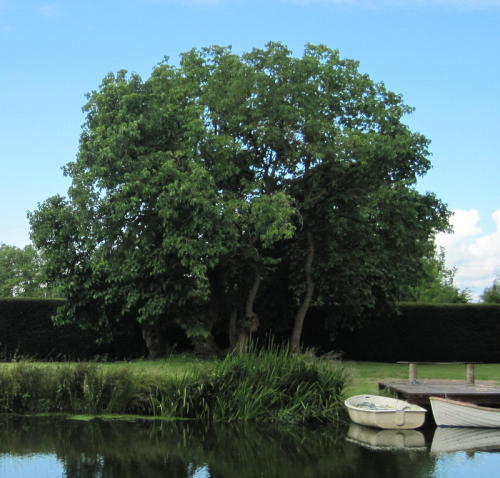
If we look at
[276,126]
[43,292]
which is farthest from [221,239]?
[43,292]

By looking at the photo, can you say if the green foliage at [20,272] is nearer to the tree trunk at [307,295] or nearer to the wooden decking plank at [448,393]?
the tree trunk at [307,295]

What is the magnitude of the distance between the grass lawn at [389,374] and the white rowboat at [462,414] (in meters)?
1.81

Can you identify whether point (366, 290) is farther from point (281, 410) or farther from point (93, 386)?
point (93, 386)

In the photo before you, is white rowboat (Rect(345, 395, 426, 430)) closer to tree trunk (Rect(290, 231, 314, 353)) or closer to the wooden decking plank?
the wooden decking plank

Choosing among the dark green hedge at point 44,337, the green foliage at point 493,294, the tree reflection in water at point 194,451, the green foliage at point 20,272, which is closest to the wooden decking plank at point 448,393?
the tree reflection in water at point 194,451

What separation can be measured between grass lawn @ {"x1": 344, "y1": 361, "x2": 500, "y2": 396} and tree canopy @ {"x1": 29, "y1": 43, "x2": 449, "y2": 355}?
7.28 feet

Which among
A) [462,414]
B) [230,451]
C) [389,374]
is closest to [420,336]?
[389,374]

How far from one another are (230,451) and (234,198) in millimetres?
9000

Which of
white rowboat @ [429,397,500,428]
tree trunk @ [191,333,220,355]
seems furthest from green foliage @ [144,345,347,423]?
tree trunk @ [191,333,220,355]

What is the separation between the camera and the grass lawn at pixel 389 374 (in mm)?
A: 15328

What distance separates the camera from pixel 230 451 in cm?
1084

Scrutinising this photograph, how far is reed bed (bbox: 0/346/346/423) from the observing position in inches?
512

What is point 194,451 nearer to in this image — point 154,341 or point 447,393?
point 447,393

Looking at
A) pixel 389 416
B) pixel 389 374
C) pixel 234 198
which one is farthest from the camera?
pixel 389 374
